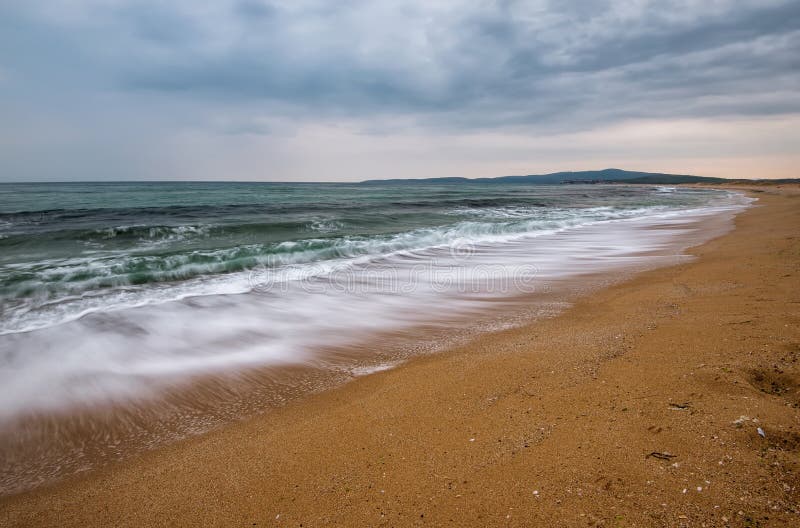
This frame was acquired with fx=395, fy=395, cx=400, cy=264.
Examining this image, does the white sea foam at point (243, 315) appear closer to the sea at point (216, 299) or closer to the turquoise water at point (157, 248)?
the sea at point (216, 299)

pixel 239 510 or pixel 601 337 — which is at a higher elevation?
pixel 601 337

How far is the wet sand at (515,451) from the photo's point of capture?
1.75 m

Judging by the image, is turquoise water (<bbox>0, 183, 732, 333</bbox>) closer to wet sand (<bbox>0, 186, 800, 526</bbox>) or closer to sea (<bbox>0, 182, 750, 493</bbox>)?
sea (<bbox>0, 182, 750, 493</bbox>)

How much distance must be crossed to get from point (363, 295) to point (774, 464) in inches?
211

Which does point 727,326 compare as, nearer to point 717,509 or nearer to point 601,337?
point 601,337

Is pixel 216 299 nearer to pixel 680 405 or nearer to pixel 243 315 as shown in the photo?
pixel 243 315

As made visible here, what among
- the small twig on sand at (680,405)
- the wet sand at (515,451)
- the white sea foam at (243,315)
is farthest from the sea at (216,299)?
the small twig on sand at (680,405)

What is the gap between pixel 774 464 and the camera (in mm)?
1771

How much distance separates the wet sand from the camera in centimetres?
175

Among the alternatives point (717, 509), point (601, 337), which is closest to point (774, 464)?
point (717, 509)

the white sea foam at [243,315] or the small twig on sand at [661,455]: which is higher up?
the small twig on sand at [661,455]

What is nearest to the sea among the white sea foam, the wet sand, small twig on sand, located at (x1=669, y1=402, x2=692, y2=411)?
the white sea foam

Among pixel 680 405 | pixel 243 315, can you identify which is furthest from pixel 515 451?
pixel 243 315

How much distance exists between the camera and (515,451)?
7.11 feet
